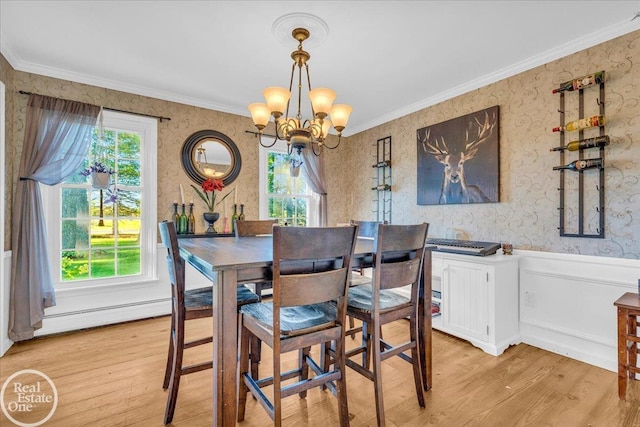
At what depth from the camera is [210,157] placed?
367 centimetres

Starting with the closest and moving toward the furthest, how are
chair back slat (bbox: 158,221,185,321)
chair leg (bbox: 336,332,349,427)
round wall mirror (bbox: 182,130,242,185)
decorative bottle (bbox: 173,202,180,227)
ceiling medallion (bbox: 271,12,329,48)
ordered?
chair leg (bbox: 336,332,349,427) → chair back slat (bbox: 158,221,185,321) → ceiling medallion (bbox: 271,12,329,48) → decorative bottle (bbox: 173,202,180,227) → round wall mirror (bbox: 182,130,242,185)

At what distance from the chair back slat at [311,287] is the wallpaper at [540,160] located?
2148 millimetres

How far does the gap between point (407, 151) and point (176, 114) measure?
2811 millimetres

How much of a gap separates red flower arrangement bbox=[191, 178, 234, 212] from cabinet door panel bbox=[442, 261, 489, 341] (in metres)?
2.57

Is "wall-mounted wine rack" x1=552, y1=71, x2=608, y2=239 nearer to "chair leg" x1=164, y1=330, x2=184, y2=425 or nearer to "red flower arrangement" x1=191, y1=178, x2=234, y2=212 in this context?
"chair leg" x1=164, y1=330, x2=184, y2=425

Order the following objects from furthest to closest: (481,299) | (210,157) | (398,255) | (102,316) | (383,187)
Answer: (383,187) → (210,157) → (102,316) → (481,299) → (398,255)

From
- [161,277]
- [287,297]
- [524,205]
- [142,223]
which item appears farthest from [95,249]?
[524,205]

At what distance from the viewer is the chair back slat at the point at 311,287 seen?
1.25 metres

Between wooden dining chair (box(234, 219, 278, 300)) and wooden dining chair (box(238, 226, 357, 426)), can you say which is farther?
wooden dining chair (box(234, 219, 278, 300))

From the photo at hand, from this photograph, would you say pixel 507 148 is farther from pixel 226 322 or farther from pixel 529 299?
pixel 226 322

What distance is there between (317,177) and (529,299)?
2800 mm

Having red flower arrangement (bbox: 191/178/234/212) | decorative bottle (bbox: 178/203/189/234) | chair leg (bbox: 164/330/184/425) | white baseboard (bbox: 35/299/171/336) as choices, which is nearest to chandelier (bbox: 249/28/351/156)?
chair leg (bbox: 164/330/184/425)

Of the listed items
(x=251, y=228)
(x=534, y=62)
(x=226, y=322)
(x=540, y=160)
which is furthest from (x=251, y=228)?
(x=534, y=62)

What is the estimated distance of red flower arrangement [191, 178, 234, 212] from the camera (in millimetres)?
3416
